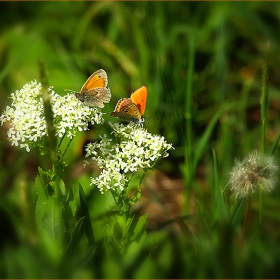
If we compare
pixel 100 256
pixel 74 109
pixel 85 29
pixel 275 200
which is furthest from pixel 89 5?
pixel 100 256

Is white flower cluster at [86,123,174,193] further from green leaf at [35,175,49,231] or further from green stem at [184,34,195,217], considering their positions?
green stem at [184,34,195,217]

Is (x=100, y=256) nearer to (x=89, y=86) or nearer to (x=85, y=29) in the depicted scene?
(x=89, y=86)

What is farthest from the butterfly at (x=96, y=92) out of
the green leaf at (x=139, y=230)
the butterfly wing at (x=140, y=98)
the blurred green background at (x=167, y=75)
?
the green leaf at (x=139, y=230)

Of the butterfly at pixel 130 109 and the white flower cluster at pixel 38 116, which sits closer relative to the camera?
the white flower cluster at pixel 38 116

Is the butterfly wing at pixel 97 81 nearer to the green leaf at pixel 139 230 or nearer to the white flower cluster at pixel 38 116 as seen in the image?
the white flower cluster at pixel 38 116

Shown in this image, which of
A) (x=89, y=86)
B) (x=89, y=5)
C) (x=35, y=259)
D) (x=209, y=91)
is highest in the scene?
(x=89, y=5)

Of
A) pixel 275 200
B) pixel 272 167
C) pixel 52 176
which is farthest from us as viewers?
pixel 275 200
